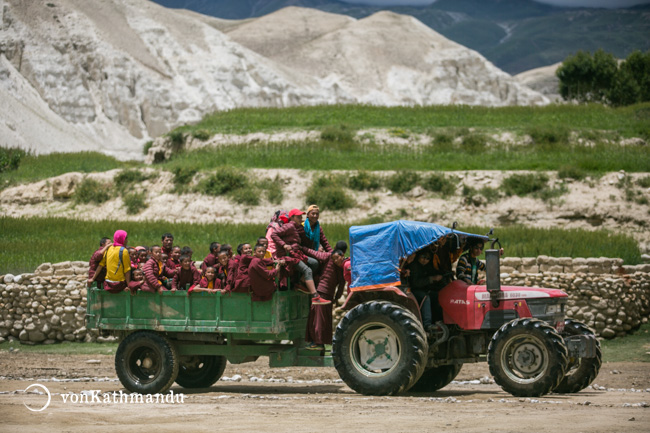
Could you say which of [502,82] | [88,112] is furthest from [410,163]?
[502,82]

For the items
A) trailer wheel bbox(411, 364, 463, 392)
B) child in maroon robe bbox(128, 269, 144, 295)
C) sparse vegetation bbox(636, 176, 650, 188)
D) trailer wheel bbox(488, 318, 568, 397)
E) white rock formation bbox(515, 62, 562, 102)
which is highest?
white rock formation bbox(515, 62, 562, 102)

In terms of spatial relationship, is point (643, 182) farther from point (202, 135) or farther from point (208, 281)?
point (208, 281)

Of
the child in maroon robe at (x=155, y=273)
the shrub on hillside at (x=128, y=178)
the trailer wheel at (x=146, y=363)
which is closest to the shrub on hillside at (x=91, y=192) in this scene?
the shrub on hillside at (x=128, y=178)

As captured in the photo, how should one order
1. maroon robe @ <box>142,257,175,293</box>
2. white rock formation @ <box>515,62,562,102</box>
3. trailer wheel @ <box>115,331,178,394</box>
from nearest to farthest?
trailer wheel @ <box>115,331,178,394</box> → maroon robe @ <box>142,257,175,293</box> → white rock formation @ <box>515,62,562,102</box>

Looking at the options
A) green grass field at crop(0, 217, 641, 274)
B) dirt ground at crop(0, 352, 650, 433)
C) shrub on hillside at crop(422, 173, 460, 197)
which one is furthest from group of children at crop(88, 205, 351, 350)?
shrub on hillside at crop(422, 173, 460, 197)

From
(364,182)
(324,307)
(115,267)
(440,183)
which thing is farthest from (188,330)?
(440,183)

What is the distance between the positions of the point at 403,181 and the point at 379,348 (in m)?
22.1

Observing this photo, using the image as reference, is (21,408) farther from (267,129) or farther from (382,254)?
(267,129)

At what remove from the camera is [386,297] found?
12508 millimetres

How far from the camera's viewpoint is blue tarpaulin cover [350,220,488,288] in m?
12.2

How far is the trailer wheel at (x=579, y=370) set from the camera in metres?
12.6

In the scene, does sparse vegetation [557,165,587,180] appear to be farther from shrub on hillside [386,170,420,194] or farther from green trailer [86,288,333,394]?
green trailer [86,288,333,394]

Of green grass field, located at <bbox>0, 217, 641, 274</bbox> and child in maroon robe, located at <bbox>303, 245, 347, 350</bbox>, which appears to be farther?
green grass field, located at <bbox>0, 217, 641, 274</bbox>

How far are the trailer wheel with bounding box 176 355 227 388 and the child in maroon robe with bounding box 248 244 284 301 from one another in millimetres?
2305
